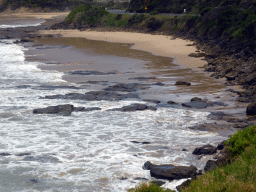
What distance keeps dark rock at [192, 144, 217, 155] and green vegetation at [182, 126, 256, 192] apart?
1.31 metres

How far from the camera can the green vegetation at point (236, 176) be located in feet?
19.4

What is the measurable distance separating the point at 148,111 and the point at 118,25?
4009 centimetres

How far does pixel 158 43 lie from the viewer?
3706cm

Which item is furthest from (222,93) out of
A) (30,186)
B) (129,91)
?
(30,186)

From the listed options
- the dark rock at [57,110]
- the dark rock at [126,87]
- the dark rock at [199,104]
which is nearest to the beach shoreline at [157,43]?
the dark rock at [126,87]

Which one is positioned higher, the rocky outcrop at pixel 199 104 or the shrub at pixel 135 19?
the shrub at pixel 135 19

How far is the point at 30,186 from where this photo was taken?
830cm

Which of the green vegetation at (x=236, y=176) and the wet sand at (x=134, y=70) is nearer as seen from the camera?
the green vegetation at (x=236, y=176)

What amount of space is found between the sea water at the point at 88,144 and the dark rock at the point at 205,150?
0.66ft

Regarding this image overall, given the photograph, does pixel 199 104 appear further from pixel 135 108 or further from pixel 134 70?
pixel 134 70

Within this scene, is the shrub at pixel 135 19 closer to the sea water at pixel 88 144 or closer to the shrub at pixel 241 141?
the sea water at pixel 88 144

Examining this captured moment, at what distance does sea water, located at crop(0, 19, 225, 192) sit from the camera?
8625 millimetres

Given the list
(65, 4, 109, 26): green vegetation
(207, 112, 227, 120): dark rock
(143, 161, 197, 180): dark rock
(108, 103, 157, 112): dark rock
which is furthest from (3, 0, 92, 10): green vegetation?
(143, 161, 197, 180): dark rock

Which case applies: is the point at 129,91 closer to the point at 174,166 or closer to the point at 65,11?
the point at 174,166
